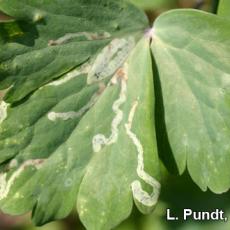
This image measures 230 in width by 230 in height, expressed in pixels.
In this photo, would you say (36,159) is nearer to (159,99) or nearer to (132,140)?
(132,140)

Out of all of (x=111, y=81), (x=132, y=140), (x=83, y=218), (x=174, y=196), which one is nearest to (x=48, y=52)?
(x=111, y=81)

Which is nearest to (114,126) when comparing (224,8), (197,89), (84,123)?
(84,123)

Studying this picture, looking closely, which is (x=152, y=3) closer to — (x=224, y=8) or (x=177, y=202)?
(x=224, y=8)

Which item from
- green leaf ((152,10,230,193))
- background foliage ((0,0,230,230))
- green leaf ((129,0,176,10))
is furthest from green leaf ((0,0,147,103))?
background foliage ((0,0,230,230))

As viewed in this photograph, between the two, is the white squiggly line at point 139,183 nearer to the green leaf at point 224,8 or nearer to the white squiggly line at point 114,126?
the white squiggly line at point 114,126

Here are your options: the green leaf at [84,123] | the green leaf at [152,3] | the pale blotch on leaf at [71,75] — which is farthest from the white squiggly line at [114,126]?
the green leaf at [152,3]

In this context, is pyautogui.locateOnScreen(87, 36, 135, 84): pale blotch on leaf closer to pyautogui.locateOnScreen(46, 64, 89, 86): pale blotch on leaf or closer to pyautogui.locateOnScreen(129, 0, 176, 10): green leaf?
pyautogui.locateOnScreen(46, 64, 89, 86): pale blotch on leaf
